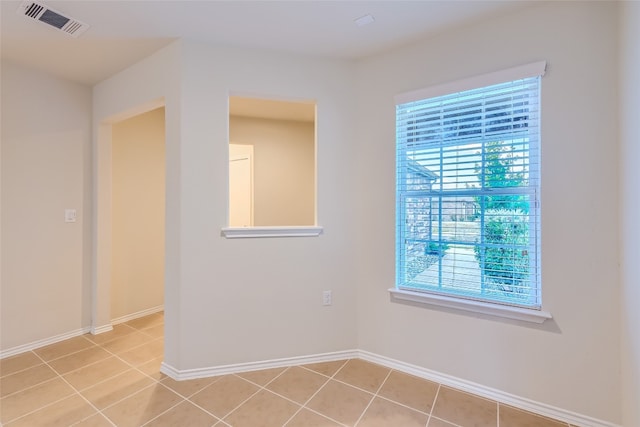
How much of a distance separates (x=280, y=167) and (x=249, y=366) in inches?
97.6

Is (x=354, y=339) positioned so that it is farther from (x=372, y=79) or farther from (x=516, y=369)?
(x=372, y=79)

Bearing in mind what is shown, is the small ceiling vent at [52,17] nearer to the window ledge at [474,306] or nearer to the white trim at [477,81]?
the white trim at [477,81]

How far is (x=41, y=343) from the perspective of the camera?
2764mm

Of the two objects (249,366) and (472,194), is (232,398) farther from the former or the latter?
(472,194)

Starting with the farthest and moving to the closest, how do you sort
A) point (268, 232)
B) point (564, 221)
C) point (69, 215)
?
point (69, 215)
point (268, 232)
point (564, 221)

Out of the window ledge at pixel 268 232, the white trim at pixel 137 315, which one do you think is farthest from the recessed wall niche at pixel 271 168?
the window ledge at pixel 268 232

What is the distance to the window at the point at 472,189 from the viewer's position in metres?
1.88

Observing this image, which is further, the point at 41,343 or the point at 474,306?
the point at 41,343

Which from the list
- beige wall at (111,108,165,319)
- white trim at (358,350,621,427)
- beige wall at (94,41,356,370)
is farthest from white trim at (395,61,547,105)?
beige wall at (111,108,165,319)

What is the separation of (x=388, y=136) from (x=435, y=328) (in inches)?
57.1

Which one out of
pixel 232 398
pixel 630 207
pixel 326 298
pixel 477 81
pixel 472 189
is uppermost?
pixel 477 81

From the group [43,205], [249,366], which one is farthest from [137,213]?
[249,366]

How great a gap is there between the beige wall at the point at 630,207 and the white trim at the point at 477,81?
14.9 inches

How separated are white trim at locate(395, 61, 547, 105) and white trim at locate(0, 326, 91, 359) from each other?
11.9 ft
